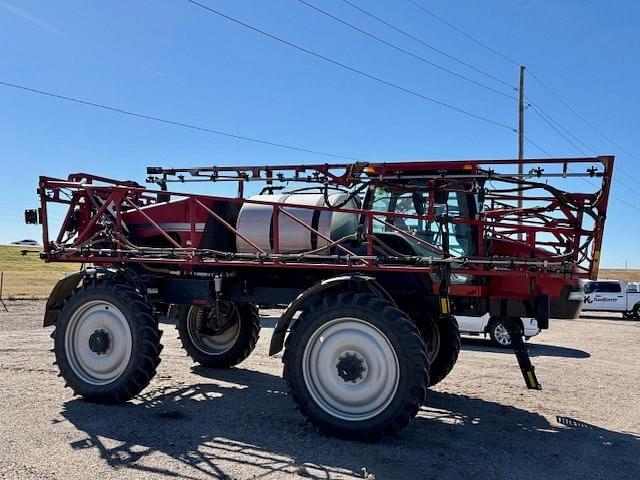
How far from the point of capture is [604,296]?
2811cm

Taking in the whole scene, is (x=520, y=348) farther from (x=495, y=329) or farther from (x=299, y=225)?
(x=495, y=329)

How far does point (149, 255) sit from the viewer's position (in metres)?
7.68

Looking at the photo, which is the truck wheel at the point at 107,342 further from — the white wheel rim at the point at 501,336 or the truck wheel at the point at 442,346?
the white wheel rim at the point at 501,336

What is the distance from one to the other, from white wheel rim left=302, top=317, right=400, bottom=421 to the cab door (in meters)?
24.5

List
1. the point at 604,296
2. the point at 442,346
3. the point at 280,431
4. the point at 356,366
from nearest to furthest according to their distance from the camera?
the point at 356,366 < the point at 280,431 < the point at 442,346 < the point at 604,296

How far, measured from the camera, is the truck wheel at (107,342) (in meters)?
7.06

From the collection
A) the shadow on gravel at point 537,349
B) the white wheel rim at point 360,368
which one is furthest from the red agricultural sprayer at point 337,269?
the shadow on gravel at point 537,349

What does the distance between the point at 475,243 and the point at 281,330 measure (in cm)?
234

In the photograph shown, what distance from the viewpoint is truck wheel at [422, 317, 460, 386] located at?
8008mm

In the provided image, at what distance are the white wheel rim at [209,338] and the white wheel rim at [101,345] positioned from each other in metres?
2.29

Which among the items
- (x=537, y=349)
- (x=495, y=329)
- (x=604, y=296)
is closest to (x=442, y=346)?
(x=495, y=329)

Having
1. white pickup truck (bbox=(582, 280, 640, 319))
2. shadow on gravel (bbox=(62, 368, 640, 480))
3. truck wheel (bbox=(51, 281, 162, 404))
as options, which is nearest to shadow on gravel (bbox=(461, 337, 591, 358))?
shadow on gravel (bbox=(62, 368, 640, 480))

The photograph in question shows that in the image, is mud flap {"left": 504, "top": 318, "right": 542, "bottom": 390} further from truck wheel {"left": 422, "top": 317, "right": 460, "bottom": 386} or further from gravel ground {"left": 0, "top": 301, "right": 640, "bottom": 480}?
truck wheel {"left": 422, "top": 317, "right": 460, "bottom": 386}

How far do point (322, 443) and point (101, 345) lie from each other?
3118mm
